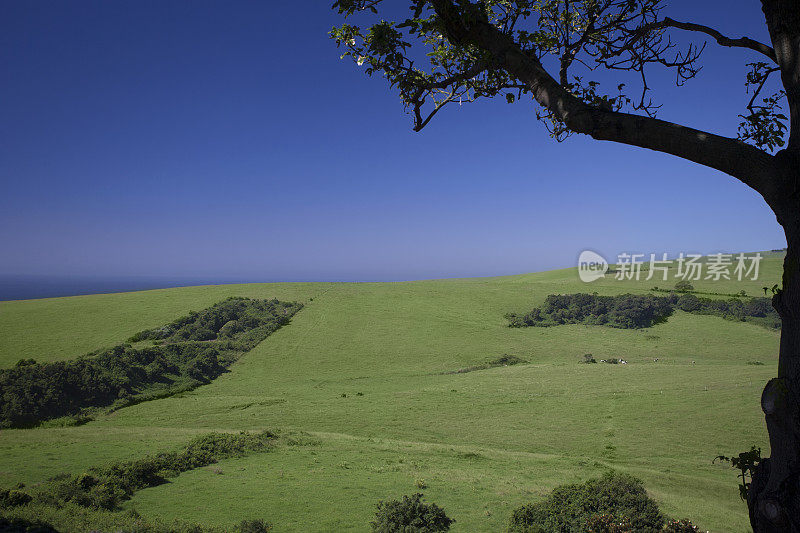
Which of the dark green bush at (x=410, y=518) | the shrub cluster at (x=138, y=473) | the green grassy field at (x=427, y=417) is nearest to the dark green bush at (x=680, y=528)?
the green grassy field at (x=427, y=417)

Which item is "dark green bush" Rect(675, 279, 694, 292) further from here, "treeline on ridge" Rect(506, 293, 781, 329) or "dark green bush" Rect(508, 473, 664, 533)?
"dark green bush" Rect(508, 473, 664, 533)

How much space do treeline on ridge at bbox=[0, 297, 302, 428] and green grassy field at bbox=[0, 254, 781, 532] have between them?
1956 millimetres

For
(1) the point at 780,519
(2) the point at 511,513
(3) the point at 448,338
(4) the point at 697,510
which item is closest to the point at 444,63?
(1) the point at 780,519

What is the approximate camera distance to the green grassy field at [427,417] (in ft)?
43.3

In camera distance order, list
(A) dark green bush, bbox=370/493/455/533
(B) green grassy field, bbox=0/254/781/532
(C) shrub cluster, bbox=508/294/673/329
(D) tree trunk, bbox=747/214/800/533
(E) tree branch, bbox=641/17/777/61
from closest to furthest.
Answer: (D) tree trunk, bbox=747/214/800/533
(E) tree branch, bbox=641/17/777/61
(A) dark green bush, bbox=370/493/455/533
(B) green grassy field, bbox=0/254/781/532
(C) shrub cluster, bbox=508/294/673/329

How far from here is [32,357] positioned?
32531 millimetres

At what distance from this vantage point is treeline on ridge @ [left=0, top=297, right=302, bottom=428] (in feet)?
80.9

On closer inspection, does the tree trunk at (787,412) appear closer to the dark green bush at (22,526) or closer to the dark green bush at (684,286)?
the dark green bush at (22,526)

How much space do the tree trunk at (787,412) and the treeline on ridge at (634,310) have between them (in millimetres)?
42379

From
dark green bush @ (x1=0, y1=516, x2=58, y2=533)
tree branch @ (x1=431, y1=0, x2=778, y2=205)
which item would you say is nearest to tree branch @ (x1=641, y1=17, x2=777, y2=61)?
tree branch @ (x1=431, y1=0, x2=778, y2=205)

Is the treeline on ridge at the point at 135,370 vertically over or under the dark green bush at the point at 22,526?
under

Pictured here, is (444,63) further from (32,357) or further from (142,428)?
(32,357)

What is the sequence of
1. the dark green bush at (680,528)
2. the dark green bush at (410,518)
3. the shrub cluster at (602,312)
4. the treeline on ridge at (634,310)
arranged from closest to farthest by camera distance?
the dark green bush at (680,528) < the dark green bush at (410,518) < the treeline on ridge at (634,310) < the shrub cluster at (602,312)

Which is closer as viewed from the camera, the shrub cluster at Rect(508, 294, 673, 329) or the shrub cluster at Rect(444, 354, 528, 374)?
the shrub cluster at Rect(444, 354, 528, 374)
